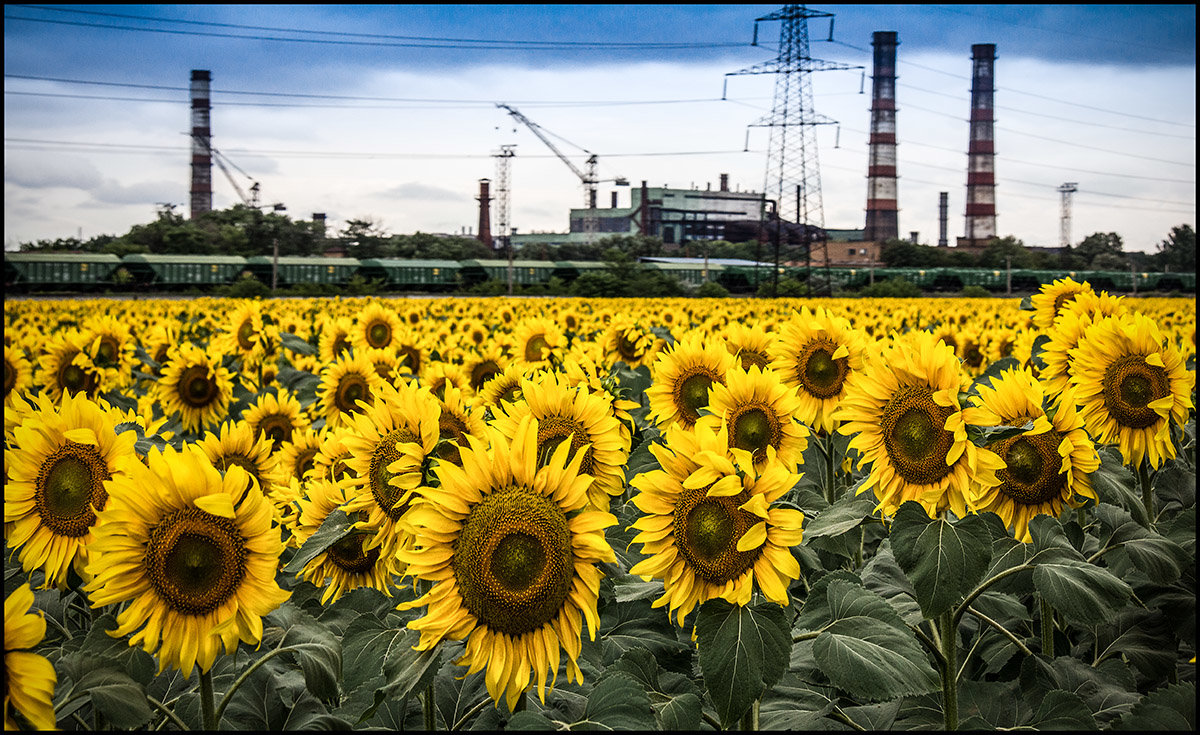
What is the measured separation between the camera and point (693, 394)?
2.99 meters

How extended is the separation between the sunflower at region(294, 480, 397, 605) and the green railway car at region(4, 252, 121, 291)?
1731 inches

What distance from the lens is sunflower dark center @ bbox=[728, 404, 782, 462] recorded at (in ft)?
8.43

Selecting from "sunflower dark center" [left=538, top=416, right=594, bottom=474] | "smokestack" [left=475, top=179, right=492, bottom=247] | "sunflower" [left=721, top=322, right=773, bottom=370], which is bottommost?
"sunflower dark center" [left=538, top=416, right=594, bottom=474]

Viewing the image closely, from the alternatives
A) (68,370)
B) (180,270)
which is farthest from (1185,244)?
(180,270)

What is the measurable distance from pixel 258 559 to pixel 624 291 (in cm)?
3477

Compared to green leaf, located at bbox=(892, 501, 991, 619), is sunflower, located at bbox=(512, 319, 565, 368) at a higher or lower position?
higher

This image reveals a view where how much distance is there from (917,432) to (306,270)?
4728 cm

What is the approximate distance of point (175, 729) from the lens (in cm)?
204

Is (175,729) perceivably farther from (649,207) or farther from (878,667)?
(649,207)

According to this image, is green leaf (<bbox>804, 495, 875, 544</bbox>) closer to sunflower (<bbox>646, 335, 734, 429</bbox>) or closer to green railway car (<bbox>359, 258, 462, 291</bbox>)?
sunflower (<bbox>646, 335, 734, 429</bbox>)

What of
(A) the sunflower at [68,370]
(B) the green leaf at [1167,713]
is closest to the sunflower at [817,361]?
(B) the green leaf at [1167,713]

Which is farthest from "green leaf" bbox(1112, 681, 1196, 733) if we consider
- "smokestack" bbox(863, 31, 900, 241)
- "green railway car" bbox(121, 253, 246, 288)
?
"smokestack" bbox(863, 31, 900, 241)

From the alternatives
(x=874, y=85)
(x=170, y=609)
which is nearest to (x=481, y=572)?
(x=170, y=609)

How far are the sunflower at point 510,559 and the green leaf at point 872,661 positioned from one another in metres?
0.56
